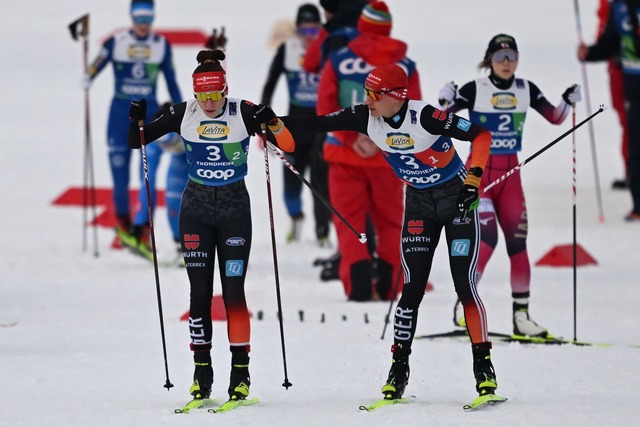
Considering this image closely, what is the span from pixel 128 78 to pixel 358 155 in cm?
323

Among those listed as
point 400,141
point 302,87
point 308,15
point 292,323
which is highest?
point 308,15

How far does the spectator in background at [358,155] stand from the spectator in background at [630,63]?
3820 millimetres

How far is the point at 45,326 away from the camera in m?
9.38

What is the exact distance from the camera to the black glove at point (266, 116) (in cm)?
701

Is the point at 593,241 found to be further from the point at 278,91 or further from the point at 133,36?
the point at 278,91

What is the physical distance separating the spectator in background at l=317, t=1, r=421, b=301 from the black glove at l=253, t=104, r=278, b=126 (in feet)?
11.3

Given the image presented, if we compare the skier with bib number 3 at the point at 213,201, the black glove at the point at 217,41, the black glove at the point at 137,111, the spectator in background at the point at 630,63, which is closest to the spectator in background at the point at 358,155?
the black glove at the point at 217,41

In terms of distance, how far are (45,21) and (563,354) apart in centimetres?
2527

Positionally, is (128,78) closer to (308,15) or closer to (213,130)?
(308,15)

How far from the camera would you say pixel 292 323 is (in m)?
9.55

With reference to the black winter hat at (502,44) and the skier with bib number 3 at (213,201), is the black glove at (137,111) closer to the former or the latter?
the skier with bib number 3 at (213,201)

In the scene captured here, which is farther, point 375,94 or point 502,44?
point 502,44

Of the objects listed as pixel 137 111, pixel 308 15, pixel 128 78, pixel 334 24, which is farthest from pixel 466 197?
pixel 128 78

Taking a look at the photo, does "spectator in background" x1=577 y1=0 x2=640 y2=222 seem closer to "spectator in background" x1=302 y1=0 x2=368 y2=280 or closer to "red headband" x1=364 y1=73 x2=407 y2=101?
"spectator in background" x1=302 y1=0 x2=368 y2=280
